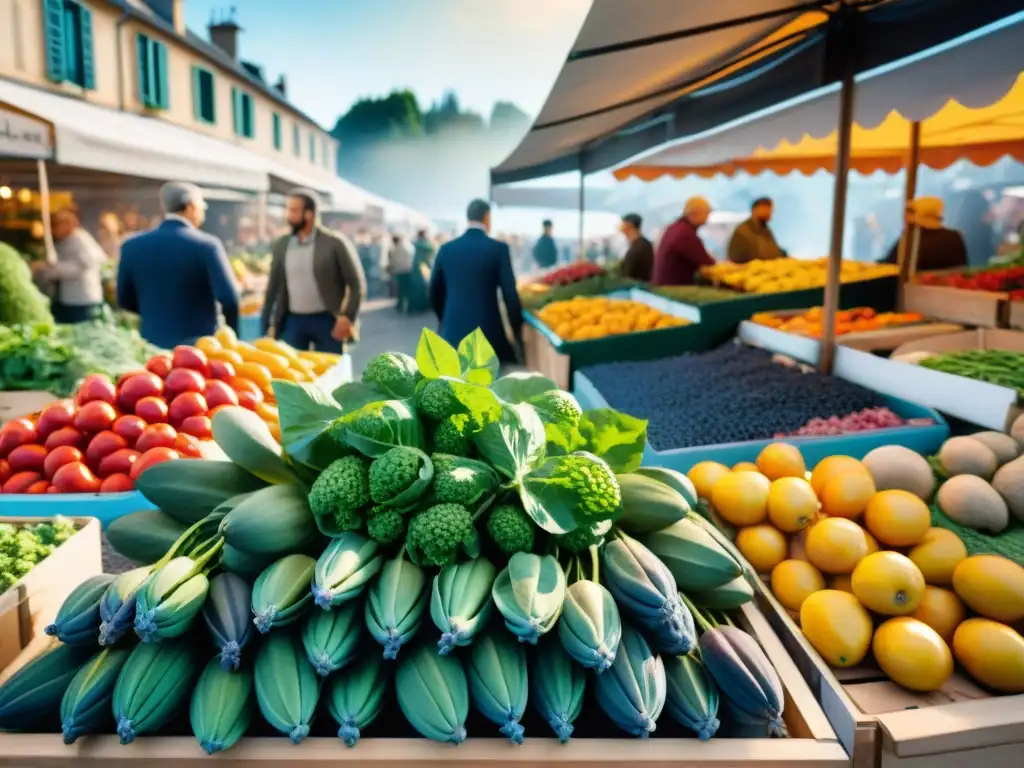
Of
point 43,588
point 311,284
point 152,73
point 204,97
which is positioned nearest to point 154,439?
point 43,588

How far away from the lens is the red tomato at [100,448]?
2314mm

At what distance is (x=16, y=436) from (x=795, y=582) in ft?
7.38

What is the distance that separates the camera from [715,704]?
1058mm

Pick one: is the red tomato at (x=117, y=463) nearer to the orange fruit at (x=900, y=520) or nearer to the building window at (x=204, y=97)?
the orange fruit at (x=900, y=520)

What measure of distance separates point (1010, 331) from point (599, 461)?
3547 millimetres

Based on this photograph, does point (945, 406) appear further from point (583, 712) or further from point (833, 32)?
point (583, 712)

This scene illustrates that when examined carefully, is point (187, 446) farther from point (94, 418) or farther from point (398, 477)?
point (398, 477)

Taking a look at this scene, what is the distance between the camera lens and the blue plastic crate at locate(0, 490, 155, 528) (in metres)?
2.11

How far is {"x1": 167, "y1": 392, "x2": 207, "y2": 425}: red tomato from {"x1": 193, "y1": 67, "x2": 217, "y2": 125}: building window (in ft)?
53.2

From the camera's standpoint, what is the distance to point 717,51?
141 inches

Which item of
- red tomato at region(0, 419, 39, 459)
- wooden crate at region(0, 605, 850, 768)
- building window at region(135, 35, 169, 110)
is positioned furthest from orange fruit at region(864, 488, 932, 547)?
building window at region(135, 35, 169, 110)

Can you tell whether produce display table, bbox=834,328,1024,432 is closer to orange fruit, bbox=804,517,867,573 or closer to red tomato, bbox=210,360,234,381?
orange fruit, bbox=804,517,867,573

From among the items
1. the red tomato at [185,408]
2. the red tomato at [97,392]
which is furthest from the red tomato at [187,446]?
the red tomato at [97,392]

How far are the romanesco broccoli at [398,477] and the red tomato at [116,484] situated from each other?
4.78ft
